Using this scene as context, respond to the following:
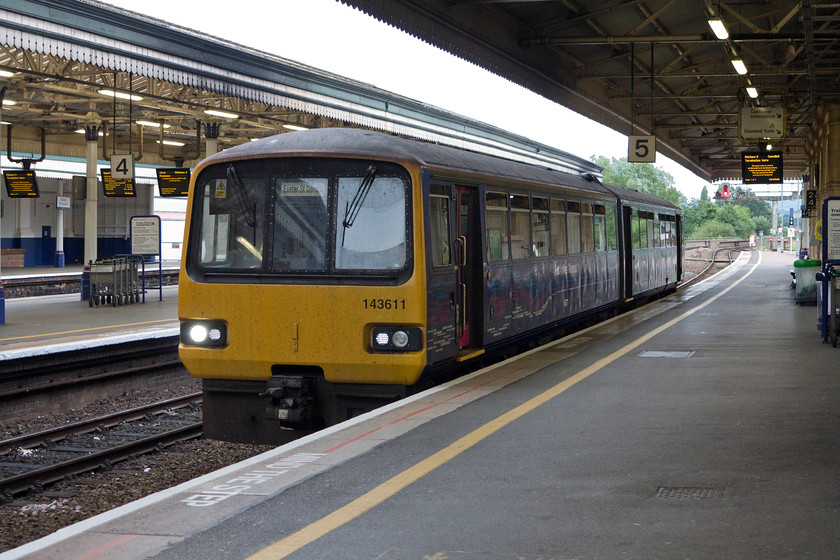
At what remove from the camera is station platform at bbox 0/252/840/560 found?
502 cm

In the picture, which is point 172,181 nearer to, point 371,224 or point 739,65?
point 739,65

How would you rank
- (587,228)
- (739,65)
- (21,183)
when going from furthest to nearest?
(21,183) < (739,65) < (587,228)

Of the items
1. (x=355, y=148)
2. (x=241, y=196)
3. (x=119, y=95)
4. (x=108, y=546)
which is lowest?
(x=108, y=546)

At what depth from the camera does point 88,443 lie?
11.5 m

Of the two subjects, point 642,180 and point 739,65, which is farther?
point 642,180

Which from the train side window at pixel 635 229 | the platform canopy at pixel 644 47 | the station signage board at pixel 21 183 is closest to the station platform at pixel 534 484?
the platform canopy at pixel 644 47

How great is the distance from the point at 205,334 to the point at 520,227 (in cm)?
469

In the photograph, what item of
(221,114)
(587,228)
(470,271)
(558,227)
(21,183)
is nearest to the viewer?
(470,271)

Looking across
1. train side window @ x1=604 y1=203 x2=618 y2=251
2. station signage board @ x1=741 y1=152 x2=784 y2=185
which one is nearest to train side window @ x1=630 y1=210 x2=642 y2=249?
train side window @ x1=604 y1=203 x2=618 y2=251

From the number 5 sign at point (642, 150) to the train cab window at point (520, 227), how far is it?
1255 cm

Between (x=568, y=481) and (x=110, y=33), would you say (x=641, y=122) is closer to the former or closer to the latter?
(x=110, y=33)

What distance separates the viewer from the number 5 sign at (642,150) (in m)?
25.1

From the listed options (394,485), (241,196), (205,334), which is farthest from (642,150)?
(394,485)

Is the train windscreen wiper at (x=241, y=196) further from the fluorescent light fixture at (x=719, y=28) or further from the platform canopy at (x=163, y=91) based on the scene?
the fluorescent light fixture at (x=719, y=28)
